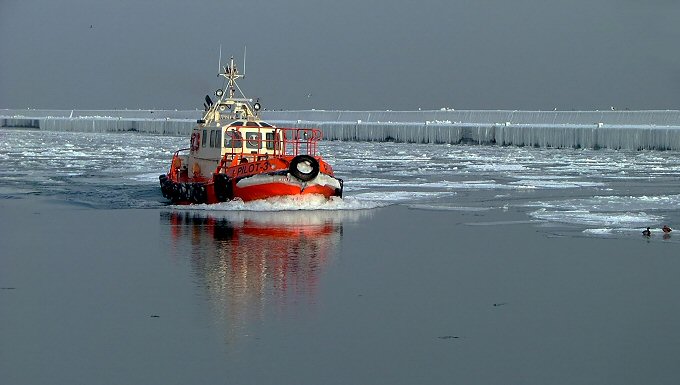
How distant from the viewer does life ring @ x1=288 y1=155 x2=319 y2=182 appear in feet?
75.2

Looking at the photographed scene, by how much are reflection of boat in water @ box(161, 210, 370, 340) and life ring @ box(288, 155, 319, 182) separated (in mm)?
825

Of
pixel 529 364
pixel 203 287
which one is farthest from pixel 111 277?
pixel 529 364

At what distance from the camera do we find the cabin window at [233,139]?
83.3 feet

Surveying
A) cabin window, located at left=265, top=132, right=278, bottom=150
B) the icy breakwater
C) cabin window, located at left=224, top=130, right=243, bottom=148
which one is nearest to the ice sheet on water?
cabin window, located at left=265, top=132, right=278, bottom=150

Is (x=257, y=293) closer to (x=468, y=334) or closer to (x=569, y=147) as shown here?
(x=468, y=334)

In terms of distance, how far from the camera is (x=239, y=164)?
2409 centimetres

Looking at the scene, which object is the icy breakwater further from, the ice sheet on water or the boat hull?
the ice sheet on water

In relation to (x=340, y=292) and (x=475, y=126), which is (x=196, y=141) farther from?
(x=475, y=126)

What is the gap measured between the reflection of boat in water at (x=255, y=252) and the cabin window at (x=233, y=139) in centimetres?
308

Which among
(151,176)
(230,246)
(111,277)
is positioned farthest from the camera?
(151,176)

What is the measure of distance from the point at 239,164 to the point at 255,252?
882cm

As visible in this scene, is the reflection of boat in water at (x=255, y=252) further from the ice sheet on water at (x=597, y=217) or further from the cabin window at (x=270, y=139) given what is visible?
the ice sheet on water at (x=597, y=217)

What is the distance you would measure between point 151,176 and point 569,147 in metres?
41.2

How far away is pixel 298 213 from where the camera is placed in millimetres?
22094
